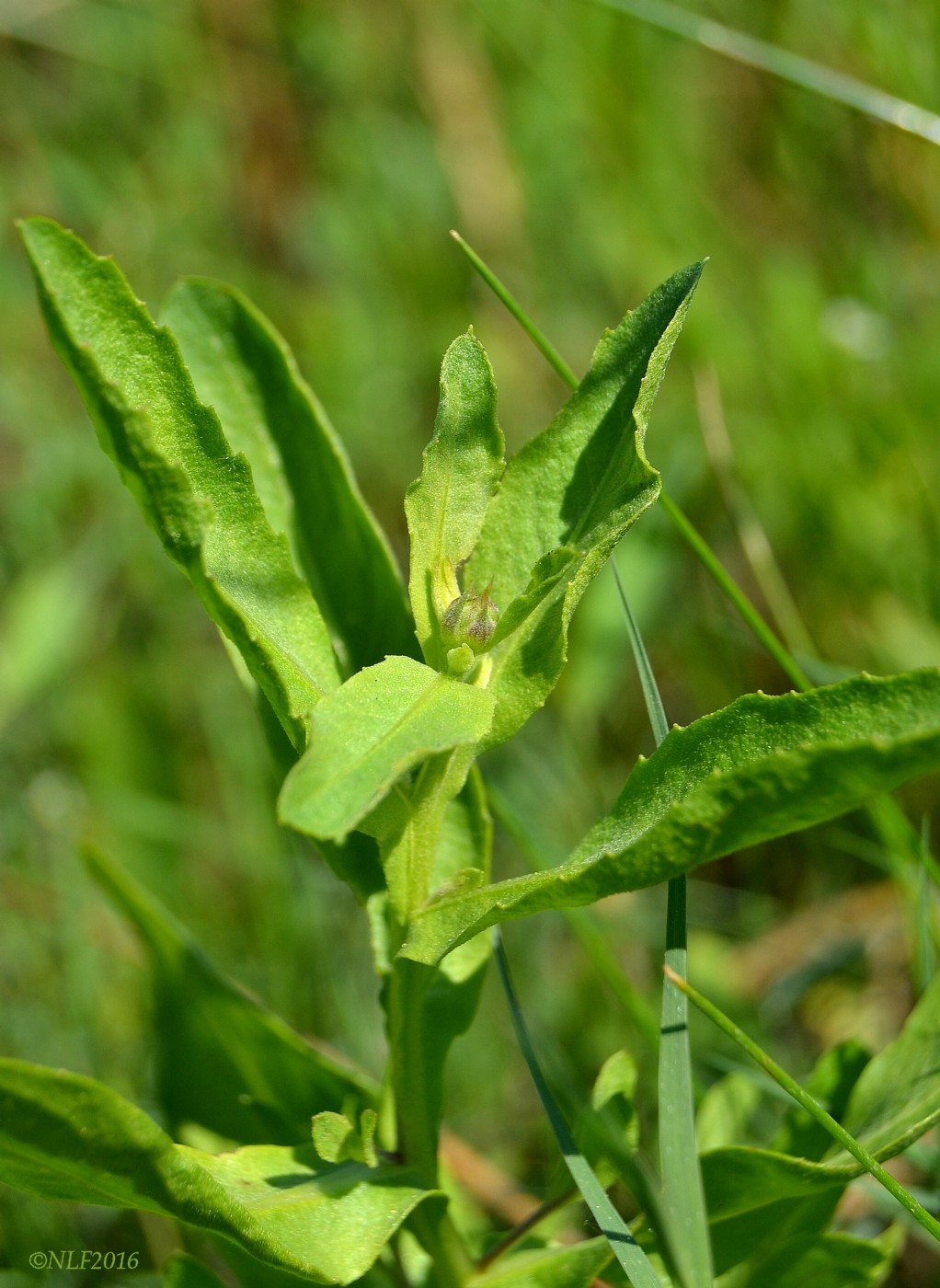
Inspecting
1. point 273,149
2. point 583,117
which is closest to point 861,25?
point 583,117

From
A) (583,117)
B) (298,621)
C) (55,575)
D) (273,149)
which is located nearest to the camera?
(298,621)

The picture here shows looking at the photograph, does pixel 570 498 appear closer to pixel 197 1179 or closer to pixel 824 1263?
pixel 197 1179

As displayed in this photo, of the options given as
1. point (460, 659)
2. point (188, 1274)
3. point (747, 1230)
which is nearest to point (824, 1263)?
point (747, 1230)

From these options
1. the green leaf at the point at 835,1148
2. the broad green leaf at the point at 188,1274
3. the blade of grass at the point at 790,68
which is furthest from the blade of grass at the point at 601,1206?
the blade of grass at the point at 790,68

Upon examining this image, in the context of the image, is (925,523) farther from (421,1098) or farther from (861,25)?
(421,1098)

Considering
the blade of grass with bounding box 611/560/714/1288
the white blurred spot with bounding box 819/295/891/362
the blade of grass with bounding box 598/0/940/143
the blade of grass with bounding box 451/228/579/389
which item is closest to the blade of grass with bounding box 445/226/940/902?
the blade of grass with bounding box 451/228/579/389

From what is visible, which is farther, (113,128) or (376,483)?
(113,128)
